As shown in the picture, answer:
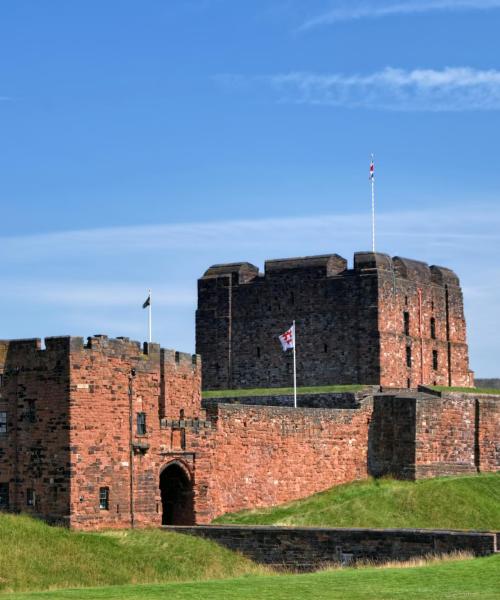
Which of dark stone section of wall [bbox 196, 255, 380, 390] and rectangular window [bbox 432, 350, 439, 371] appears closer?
dark stone section of wall [bbox 196, 255, 380, 390]

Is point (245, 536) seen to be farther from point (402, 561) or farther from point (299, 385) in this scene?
point (299, 385)

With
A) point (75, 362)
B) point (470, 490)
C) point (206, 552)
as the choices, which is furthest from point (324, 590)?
point (470, 490)

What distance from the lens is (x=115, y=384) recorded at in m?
46.0

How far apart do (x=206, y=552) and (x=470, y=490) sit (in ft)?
50.8

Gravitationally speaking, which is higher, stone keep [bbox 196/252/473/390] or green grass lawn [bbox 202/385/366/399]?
stone keep [bbox 196/252/473/390]

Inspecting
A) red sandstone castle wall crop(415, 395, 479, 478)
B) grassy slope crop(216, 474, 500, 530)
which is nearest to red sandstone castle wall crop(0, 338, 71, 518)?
grassy slope crop(216, 474, 500, 530)

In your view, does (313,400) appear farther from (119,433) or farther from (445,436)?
(119,433)

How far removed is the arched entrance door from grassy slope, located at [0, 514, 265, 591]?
12.3ft

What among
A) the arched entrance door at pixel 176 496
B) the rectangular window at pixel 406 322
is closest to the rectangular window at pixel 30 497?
the arched entrance door at pixel 176 496

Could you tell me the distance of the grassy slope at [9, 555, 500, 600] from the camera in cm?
3081

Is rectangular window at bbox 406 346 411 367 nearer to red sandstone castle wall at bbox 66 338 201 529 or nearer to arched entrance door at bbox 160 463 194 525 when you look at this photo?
arched entrance door at bbox 160 463 194 525

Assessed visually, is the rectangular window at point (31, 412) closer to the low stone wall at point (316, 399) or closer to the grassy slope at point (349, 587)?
the grassy slope at point (349, 587)

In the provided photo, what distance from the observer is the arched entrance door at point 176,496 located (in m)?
49.0

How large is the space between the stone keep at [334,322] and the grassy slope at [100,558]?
22416mm
